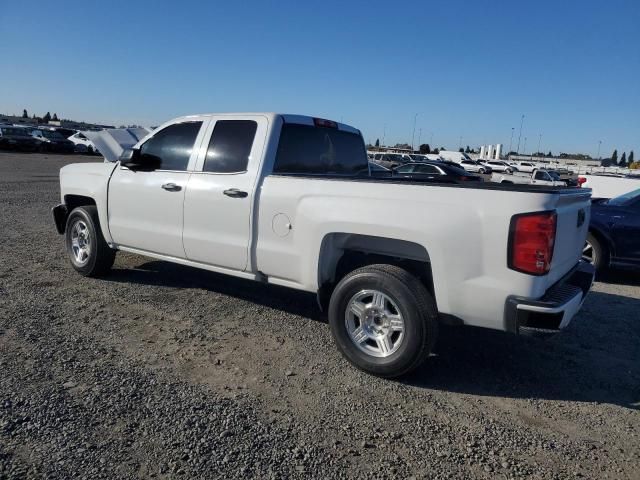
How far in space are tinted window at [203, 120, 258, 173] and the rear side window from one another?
0.30m

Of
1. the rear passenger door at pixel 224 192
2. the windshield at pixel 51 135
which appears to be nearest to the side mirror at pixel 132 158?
the rear passenger door at pixel 224 192

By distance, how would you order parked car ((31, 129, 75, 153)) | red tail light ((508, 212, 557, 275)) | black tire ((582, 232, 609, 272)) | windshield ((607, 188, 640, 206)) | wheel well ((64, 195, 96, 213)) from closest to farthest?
red tail light ((508, 212, 557, 275)) → wheel well ((64, 195, 96, 213)) → black tire ((582, 232, 609, 272)) → windshield ((607, 188, 640, 206)) → parked car ((31, 129, 75, 153))

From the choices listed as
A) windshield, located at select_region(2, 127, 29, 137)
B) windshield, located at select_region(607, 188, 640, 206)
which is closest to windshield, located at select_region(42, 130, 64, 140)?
windshield, located at select_region(2, 127, 29, 137)

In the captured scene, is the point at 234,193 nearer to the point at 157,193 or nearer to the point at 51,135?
the point at 157,193

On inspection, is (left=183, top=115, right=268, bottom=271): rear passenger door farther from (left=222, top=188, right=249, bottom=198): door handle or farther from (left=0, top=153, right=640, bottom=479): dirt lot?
(left=0, top=153, right=640, bottom=479): dirt lot

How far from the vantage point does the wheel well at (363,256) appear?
398 cm

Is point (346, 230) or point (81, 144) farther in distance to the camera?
point (81, 144)

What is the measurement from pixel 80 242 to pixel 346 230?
153 inches

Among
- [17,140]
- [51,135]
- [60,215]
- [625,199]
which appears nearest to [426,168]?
[625,199]

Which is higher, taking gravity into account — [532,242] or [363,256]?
[532,242]

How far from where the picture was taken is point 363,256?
14.5ft

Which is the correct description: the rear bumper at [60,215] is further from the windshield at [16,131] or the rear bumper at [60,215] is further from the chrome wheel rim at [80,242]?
the windshield at [16,131]

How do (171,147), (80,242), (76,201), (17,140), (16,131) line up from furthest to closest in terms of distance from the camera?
(16,131)
(17,140)
(76,201)
(80,242)
(171,147)

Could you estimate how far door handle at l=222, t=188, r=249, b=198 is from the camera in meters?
4.56
